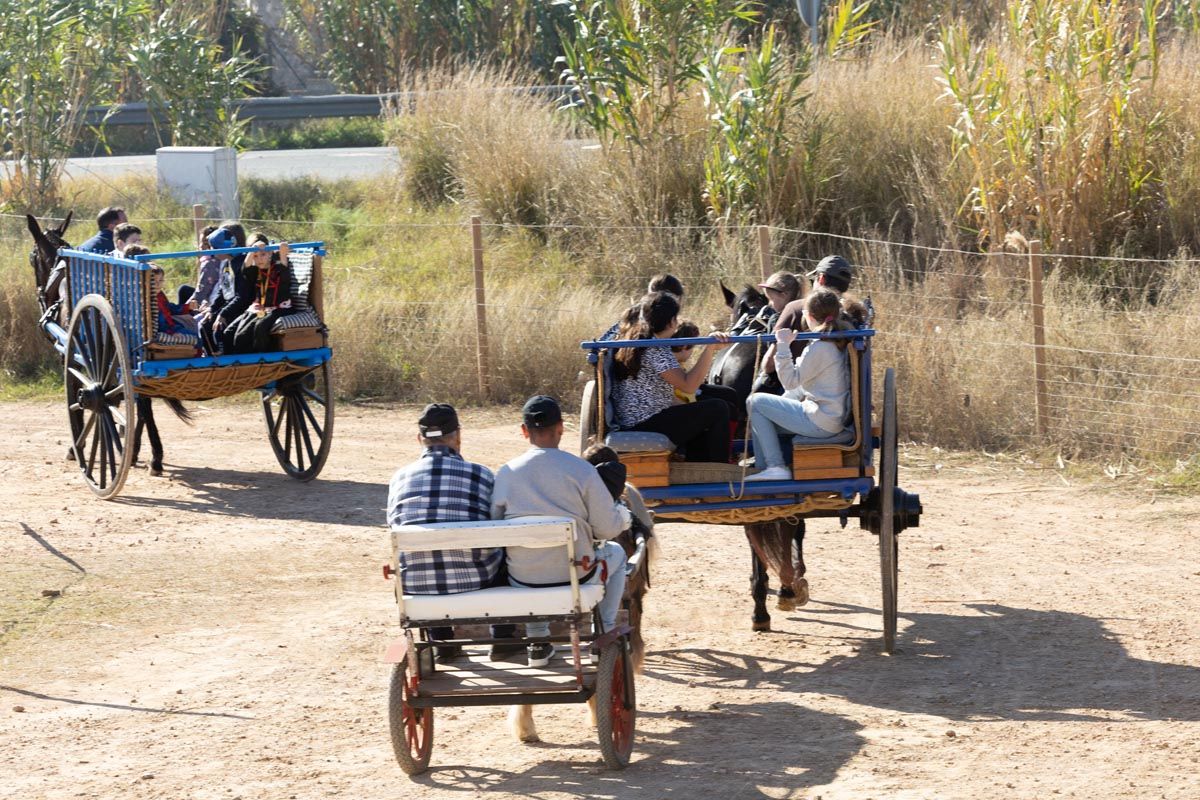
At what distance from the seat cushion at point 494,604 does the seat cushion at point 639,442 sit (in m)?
1.42

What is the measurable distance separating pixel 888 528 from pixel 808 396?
691 mm

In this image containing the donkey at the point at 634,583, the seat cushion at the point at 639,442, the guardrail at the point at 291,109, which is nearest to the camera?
the donkey at the point at 634,583

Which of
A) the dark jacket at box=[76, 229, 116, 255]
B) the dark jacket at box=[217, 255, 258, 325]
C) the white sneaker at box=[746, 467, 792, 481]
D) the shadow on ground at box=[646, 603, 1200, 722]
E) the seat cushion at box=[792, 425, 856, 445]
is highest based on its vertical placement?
the dark jacket at box=[76, 229, 116, 255]

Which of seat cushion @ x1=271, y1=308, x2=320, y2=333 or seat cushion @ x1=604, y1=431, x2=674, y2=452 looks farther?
seat cushion @ x1=271, y1=308, x2=320, y2=333

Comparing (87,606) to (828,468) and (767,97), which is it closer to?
(828,468)

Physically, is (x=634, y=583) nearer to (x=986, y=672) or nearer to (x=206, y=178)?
(x=986, y=672)

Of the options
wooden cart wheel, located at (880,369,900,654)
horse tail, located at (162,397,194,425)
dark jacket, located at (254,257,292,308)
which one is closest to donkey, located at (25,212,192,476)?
horse tail, located at (162,397,194,425)

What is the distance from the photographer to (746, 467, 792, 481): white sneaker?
742 cm

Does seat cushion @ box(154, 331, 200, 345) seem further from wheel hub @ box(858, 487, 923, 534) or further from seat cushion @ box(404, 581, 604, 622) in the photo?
seat cushion @ box(404, 581, 604, 622)

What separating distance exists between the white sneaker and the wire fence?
185 inches

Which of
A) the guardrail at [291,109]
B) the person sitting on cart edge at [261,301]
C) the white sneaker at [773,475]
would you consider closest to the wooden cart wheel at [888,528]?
the white sneaker at [773,475]

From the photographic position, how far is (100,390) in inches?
444

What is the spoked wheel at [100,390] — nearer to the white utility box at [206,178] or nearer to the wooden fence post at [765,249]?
the wooden fence post at [765,249]

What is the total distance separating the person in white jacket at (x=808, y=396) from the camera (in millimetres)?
7402
